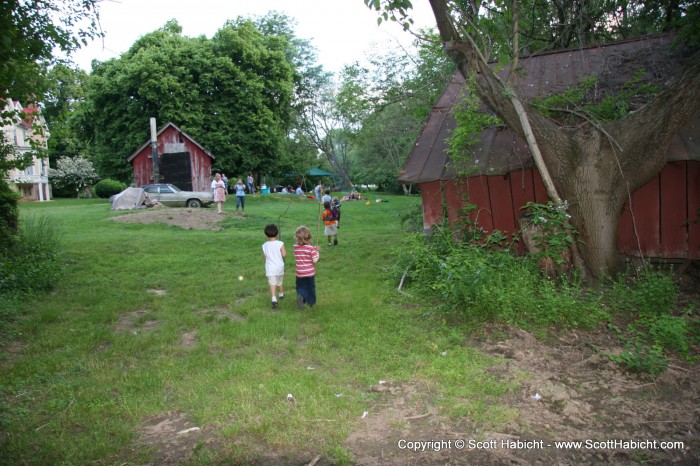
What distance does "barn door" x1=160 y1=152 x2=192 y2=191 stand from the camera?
28906mm

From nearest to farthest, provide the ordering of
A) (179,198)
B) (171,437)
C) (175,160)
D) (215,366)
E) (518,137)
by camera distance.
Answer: (171,437)
(215,366)
(518,137)
(179,198)
(175,160)

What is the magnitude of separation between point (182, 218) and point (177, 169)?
1134cm

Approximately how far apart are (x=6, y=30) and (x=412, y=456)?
25.5 ft

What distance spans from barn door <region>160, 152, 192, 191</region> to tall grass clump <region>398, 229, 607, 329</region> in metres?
24.8

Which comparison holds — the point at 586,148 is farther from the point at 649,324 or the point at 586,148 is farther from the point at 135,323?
the point at 135,323

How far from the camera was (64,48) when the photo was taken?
8984mm

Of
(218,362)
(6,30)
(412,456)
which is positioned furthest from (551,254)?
(6,30)

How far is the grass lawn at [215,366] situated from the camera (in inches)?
147

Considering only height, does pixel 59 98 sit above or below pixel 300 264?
above

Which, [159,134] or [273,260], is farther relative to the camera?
[159,134]

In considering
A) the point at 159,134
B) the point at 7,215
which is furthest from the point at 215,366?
the point at 159,134

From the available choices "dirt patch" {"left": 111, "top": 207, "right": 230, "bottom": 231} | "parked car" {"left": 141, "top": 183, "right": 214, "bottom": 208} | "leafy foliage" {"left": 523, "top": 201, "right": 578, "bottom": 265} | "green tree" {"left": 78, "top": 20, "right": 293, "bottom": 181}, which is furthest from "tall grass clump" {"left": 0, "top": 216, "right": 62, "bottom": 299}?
"green tree" {"left": 78, "top": 20, "right": 293, "bottom": 181}

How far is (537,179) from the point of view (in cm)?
820

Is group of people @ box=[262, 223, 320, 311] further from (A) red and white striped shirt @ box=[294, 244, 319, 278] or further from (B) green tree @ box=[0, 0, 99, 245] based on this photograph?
(B) green tree @ box=[0, 0, 99, 245]
